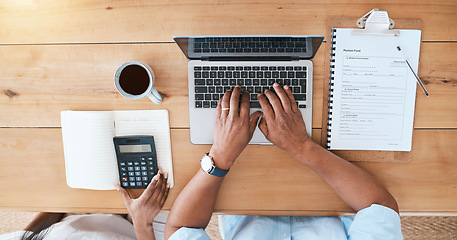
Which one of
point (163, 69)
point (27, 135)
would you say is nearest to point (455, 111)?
point (163, 69)

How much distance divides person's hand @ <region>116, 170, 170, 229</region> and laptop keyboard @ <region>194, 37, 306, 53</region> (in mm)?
433

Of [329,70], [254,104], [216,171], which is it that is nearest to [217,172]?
[216,171]

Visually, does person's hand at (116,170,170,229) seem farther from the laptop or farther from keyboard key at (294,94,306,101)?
keyboard key at (294,94,306,101)

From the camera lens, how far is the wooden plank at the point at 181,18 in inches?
31.9

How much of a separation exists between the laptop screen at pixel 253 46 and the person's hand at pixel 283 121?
100mm

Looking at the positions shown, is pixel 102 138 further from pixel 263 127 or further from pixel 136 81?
pixel 263 127

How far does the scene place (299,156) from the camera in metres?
0.82

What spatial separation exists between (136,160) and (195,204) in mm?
235

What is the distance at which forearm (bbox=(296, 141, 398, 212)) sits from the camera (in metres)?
0.81

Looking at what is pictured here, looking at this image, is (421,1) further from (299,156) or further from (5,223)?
(5,223)

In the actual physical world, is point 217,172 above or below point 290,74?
below

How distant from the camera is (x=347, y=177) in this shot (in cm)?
82

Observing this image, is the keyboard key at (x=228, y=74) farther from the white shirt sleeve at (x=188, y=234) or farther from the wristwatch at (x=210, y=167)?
the white shirt sleeve at (x=188, y=234)

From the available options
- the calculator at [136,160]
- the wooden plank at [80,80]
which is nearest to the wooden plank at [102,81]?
the wooden plank at [80,80]
